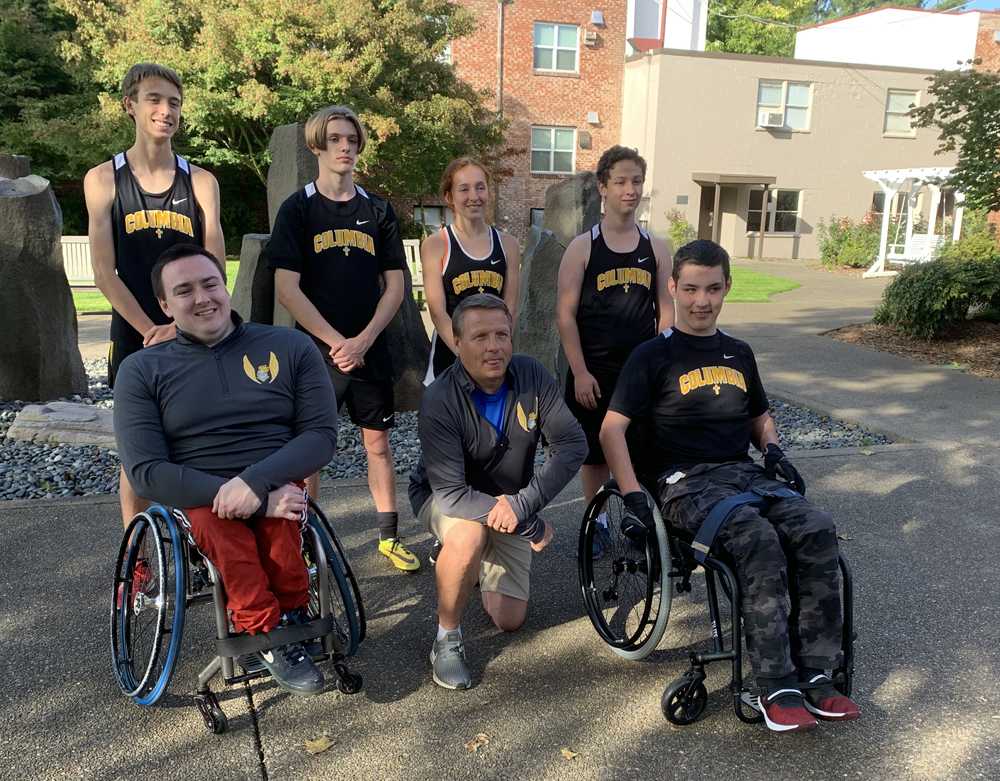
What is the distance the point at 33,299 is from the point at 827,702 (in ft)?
20.3

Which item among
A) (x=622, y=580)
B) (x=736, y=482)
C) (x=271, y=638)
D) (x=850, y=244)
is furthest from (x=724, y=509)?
(x=850, y=244)

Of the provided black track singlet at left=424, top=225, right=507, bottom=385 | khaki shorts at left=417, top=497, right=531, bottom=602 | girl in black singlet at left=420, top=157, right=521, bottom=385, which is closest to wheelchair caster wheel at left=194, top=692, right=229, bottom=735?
khaki shorts at left=417, top=497, right=531, bottom=602

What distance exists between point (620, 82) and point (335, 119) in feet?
74.3

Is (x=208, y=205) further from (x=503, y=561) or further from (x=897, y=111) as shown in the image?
(x=897, y=111)

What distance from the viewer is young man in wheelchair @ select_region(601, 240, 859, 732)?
Result: 7.57 feet

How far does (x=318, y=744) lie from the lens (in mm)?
2414

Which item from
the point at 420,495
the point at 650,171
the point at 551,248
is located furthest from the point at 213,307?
the point at 650,171

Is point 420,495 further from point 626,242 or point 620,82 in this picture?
point 620,82

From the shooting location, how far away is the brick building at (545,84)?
22.8 metres

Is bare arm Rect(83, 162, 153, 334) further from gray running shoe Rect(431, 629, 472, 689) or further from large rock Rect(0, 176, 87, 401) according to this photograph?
large rock Rect(0, 176, 87, 401)

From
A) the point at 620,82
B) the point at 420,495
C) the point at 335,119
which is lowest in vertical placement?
the point at 420,495

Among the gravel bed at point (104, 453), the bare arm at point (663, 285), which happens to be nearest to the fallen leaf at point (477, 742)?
the bare arm at point (663, 285)

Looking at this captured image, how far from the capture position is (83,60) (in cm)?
1862

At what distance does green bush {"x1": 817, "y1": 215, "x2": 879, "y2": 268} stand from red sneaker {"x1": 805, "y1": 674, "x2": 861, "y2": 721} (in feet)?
69.8
